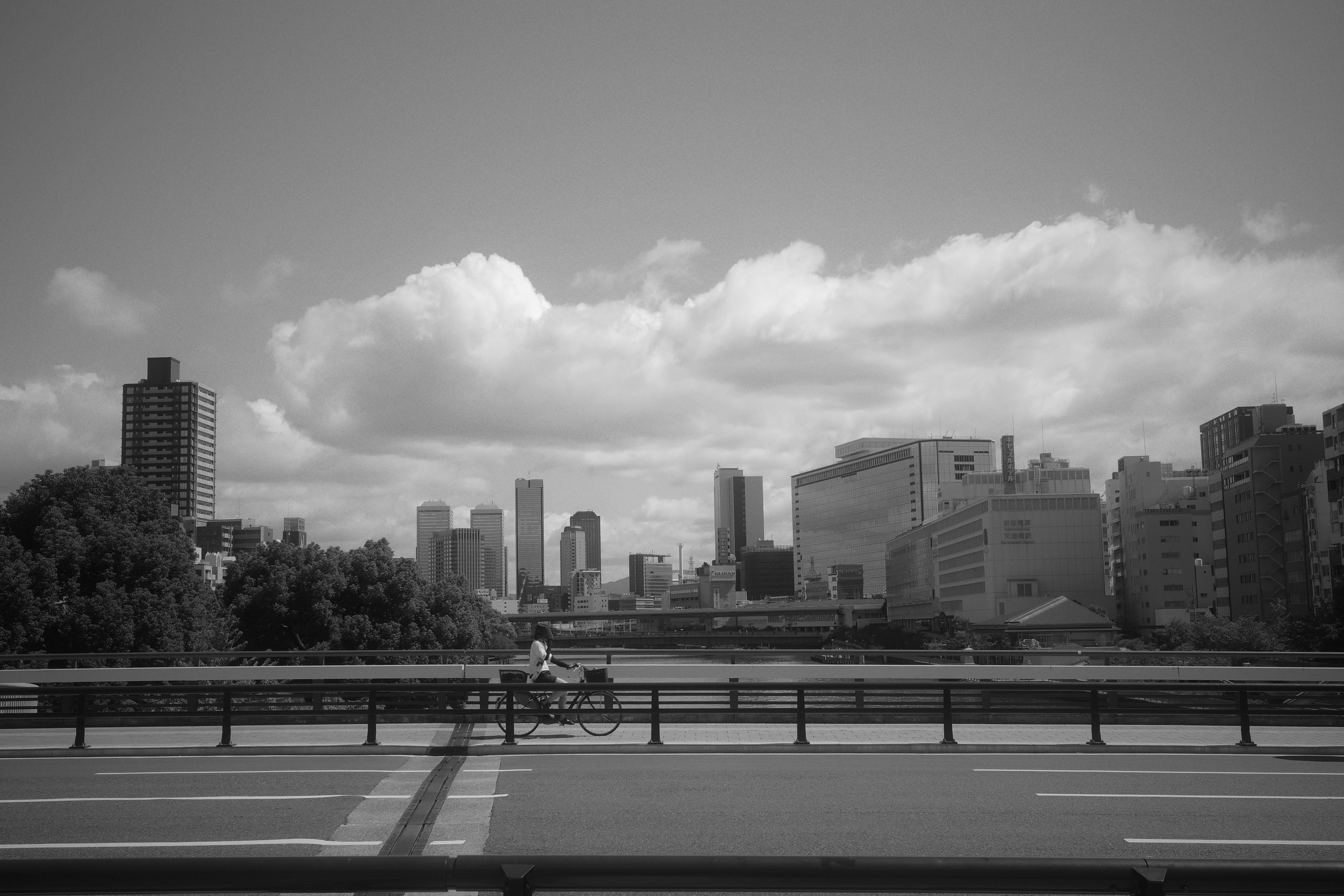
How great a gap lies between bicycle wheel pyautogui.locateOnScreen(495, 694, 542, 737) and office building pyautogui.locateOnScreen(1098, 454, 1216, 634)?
119 m

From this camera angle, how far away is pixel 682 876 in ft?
16.3

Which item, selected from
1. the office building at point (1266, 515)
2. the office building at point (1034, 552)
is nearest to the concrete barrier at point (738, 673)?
the office building at point (1266, 515)

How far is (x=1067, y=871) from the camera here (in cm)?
503

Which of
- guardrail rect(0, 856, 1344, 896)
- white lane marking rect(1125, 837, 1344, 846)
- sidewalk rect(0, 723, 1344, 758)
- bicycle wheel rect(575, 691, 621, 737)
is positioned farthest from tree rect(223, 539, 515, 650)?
guardrail rect(0, 856, 1344, 896)

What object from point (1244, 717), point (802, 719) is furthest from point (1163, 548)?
point (802, 719)

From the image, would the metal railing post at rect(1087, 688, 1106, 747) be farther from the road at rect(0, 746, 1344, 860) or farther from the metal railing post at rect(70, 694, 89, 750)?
the metal railing post at rect(70, 694, 89, 750)

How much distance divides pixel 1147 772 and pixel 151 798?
13.0m

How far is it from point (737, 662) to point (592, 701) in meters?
9.00

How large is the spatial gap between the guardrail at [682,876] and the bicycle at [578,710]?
42.7ft

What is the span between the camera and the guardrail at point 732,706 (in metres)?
17.2

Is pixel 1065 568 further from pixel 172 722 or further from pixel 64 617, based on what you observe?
pixel 172 722

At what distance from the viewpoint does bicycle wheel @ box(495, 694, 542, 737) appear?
1791cm

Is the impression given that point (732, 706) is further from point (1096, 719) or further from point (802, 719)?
point (1096, 719)

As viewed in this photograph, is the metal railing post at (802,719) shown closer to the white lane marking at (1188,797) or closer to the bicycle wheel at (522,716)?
the bicycle wheel at (522,716)
